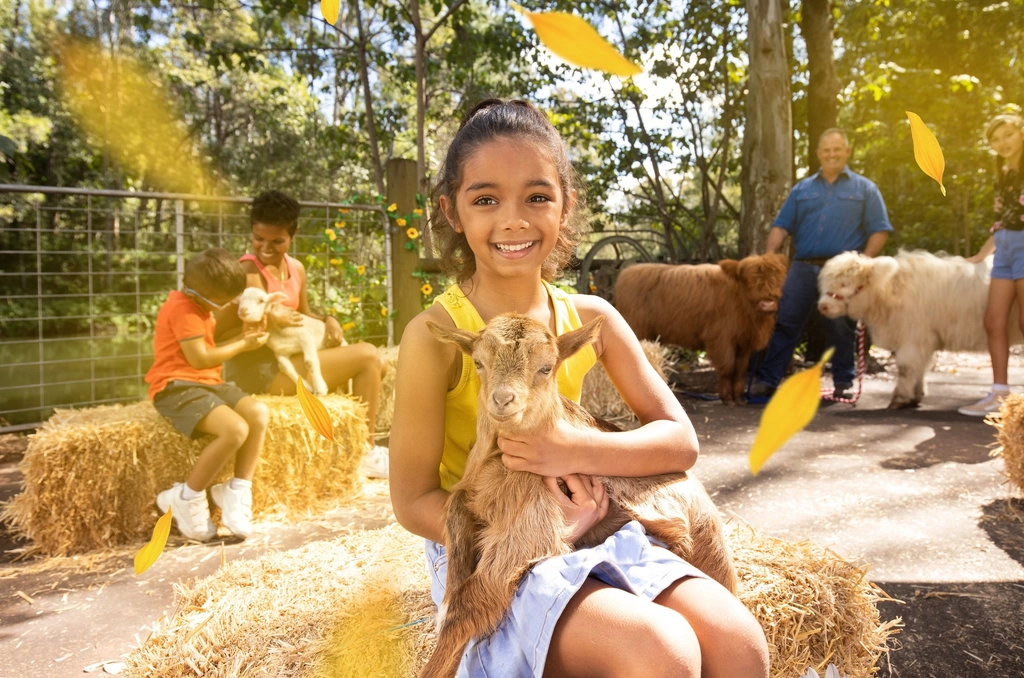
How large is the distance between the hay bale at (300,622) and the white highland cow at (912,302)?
20.2ft

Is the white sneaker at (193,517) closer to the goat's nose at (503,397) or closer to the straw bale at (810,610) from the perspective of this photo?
the straw bale at (810,610)

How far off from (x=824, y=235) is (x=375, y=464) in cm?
577

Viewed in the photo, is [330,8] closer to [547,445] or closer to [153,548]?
[153,548]

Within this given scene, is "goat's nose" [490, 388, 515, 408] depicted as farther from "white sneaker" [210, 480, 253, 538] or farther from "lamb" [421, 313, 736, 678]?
"white sneaker" [210, 480, 253, 538]

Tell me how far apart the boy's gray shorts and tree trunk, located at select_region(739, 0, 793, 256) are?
7.47 metres

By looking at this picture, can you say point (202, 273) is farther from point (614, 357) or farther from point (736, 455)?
point (736, 455)

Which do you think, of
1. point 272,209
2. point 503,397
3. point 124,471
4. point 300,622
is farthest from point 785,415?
point 272,209

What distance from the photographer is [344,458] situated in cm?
511

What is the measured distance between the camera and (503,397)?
1.69 m

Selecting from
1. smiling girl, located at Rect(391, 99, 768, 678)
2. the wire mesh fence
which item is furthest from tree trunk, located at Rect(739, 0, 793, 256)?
smiling girl, located at Rect(391, 99, 768, 678)

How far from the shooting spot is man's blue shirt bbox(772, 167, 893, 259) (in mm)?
7672

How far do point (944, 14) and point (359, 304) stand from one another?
43.9ft

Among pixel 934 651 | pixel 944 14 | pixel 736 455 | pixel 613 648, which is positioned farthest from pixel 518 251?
pixel 944 14

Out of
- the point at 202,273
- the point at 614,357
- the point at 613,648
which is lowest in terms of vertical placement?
the point at 613,648
